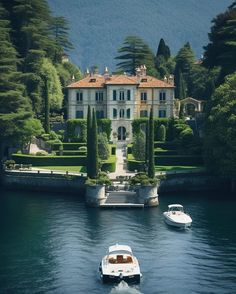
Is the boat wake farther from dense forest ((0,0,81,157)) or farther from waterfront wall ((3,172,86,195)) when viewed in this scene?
dense forest ((0,0,81,157))

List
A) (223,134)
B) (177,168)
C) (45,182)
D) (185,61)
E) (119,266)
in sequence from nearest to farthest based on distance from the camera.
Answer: (119,266) → (223,134) → (45,182) → (177,168) → (185,61)

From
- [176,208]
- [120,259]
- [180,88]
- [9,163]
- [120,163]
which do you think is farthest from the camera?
[180,88]

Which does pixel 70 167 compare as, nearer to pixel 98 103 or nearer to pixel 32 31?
pixel 98 103

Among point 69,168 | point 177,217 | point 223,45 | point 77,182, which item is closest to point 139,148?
point 69,168

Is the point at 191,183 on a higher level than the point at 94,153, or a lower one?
lower

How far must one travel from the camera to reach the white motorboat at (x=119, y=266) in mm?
51094

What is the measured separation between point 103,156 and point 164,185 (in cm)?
1241

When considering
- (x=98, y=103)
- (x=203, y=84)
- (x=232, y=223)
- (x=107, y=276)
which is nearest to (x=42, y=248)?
(x=107, y=276)

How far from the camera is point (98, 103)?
114 meters

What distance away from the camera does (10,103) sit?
100250 millimetres

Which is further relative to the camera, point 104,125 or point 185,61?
point 185,61

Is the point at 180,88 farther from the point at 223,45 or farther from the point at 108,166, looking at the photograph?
the point at 108,166

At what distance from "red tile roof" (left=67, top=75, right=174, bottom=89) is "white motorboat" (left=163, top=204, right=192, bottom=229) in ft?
140

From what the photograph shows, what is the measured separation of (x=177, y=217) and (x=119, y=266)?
1847 centimetres
